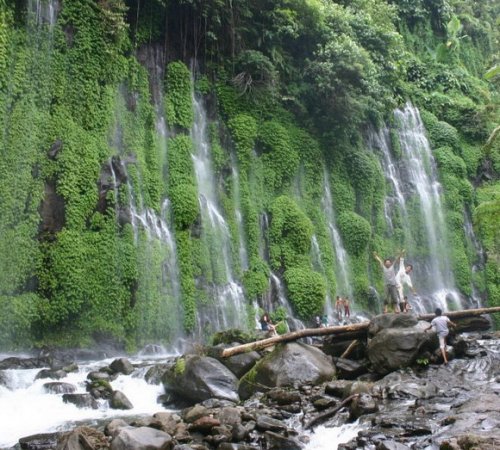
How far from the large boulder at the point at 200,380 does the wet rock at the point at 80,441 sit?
11.0 feet

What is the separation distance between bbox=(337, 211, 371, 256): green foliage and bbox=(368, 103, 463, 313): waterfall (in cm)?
341

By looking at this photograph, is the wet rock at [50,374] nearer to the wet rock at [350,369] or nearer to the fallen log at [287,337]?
the fallen log at [287,337]

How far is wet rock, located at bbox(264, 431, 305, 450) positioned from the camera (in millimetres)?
8938

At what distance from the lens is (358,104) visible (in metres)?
26.4

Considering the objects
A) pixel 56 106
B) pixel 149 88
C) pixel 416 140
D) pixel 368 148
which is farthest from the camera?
pixel 416 140

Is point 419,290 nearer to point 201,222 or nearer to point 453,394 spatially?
point 201,222

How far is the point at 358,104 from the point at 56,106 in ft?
44.5

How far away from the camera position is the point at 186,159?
22500 mm

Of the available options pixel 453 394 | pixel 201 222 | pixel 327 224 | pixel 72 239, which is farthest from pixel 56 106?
pixel 453 394

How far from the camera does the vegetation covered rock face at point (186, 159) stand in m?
17.8

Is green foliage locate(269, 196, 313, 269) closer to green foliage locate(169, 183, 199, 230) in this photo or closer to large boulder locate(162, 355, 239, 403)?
green foliage locate(169, 183, 199, 230)

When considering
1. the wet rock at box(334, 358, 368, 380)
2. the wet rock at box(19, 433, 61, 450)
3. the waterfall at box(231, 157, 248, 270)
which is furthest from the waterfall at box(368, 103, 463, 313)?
the wet rock at box(19, 433, 61, 450)

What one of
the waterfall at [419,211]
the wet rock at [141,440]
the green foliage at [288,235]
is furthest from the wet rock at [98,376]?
the waterfall at [419,211]

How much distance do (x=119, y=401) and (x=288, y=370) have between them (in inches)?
142
